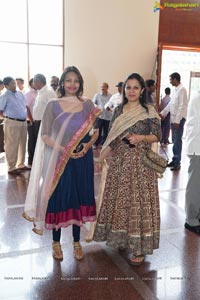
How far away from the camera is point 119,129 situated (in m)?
2.22

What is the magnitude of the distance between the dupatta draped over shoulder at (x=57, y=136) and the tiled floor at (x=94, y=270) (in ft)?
1.13

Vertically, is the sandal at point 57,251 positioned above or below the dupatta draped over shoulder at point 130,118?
below

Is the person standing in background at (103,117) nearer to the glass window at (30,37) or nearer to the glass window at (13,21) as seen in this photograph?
the glass window at (30,37)

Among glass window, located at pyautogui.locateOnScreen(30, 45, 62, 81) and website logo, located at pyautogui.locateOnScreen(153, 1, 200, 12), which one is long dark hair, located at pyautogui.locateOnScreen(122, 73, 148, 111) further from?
website logo, located at pyautogui.locateOnScreen(153, 1, 200, 12)

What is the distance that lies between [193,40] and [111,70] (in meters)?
2.54

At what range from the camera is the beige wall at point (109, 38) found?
26.3ft

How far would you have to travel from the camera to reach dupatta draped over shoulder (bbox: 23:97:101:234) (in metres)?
2.21

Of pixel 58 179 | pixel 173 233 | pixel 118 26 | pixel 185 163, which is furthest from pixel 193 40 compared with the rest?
pixel 58 179

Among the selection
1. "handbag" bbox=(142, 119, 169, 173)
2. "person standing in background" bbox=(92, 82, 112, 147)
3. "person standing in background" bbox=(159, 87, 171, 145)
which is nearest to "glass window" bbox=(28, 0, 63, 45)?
"person standing in background" bbox=(92, 82, 112, 147)

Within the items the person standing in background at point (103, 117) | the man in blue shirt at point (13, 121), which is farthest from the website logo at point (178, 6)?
the man in blue shirt at point (13, 121)

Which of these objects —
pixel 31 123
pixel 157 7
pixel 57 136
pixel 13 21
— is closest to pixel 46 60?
pixel 13 21

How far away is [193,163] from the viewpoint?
9.34 ft

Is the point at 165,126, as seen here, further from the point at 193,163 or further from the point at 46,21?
the point at 193,163

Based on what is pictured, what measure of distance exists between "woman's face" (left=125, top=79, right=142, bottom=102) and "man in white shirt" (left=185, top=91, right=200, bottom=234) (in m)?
0.74
